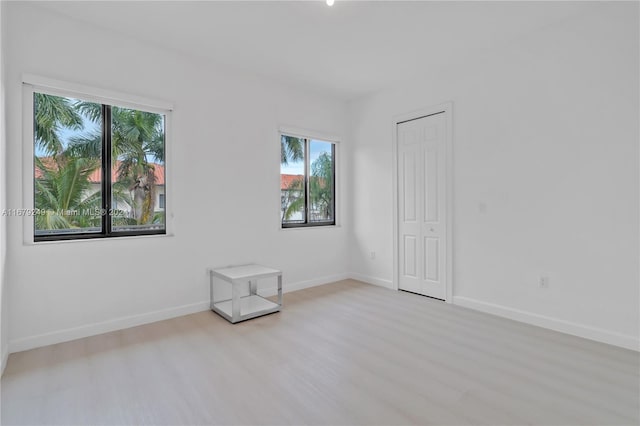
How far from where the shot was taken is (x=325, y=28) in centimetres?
308

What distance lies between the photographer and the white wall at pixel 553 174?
2.70m

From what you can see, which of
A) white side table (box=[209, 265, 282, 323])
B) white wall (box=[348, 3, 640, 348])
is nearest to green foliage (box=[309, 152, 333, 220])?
white side table (box=[209, 265, 282, 323])

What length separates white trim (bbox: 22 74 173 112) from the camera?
273 cm

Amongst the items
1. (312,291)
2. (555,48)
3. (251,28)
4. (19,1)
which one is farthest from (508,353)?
(19,1)

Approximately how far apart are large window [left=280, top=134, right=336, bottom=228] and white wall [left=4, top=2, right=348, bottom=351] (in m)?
0.22

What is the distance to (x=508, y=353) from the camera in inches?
102

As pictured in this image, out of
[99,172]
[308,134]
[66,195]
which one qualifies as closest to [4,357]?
[66,195]

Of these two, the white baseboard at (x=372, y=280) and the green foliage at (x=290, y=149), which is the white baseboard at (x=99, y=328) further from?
the white baseboard at (x=372, y=280)

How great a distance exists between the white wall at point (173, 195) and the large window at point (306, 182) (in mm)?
215

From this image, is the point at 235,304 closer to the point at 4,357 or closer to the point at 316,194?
the point at 4,357

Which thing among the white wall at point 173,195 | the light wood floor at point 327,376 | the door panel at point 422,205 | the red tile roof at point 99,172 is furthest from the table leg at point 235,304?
the door panel at point 422,205

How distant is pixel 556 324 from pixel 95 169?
15.1ft

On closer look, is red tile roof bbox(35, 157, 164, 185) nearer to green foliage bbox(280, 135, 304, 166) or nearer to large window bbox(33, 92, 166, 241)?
large window bbox(33, 92, 166, 241)

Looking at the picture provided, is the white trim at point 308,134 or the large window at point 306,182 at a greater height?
the white trim at point 308,134
